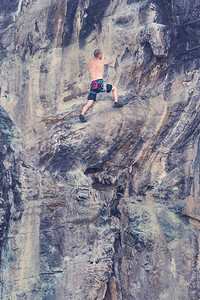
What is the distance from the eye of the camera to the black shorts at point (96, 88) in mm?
5742

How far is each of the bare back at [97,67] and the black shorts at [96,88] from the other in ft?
Result: 0.33

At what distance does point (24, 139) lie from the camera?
18.9 ft

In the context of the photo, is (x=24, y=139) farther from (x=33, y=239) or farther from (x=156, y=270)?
(x=156, y=270)

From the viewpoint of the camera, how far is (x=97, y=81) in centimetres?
575

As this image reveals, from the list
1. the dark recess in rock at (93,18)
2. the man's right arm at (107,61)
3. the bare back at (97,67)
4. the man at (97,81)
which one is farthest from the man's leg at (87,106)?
the dark recess in rock at (93,18)

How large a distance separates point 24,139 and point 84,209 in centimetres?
152

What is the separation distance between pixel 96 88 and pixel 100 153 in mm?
1080

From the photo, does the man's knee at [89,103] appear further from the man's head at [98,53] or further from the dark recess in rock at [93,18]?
the dark recess in rock at [93,18]

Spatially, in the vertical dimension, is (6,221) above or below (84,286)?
above

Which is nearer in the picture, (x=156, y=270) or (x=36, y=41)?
(x=156, y=270)

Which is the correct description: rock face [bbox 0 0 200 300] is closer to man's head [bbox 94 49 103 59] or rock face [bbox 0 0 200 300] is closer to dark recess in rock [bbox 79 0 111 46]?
dark recess in rock [bbox 79 0 111 46]

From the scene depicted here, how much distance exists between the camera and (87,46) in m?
6.07

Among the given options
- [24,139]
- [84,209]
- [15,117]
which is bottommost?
[84,209]

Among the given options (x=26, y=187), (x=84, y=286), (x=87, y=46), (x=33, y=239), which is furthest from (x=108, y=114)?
(x=84, y=286)
